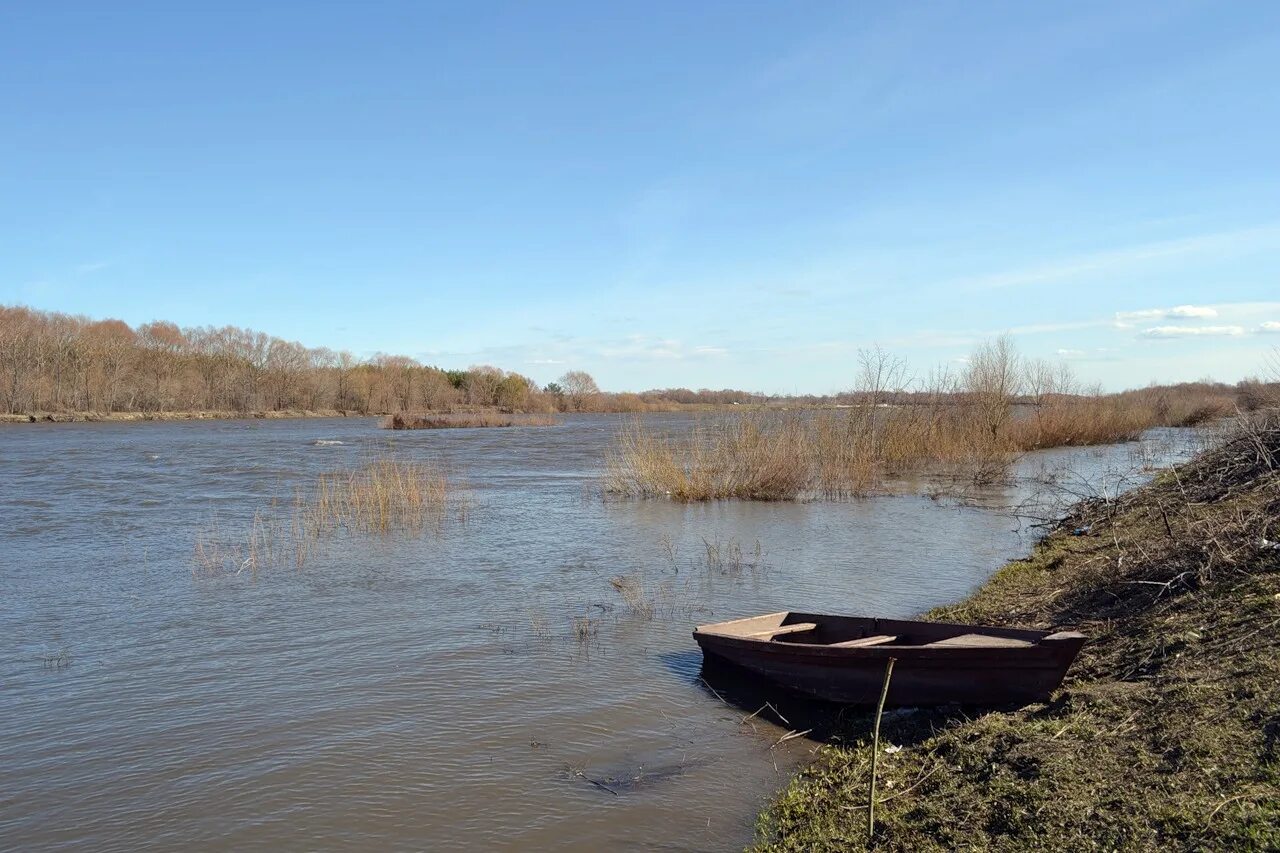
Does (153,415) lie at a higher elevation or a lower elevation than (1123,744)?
higher

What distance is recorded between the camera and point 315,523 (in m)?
16.5

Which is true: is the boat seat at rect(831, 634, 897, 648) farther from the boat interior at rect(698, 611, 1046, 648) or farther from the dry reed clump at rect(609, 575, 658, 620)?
the dry reed clump at rect(609, 575, 658, 620)

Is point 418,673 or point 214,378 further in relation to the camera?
point 214,378

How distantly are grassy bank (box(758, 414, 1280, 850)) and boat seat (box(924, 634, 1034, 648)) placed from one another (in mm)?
453

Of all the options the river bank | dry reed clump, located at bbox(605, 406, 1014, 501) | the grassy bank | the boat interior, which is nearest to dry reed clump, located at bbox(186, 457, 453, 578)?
dry reed clump, located at bbox(605, 406, 1014, 501)

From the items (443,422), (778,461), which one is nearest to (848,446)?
(778,461)

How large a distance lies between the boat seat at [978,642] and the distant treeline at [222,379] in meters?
42.5

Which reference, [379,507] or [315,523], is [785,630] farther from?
[379,507]

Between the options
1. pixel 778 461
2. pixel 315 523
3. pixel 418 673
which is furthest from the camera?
pixel 778 461

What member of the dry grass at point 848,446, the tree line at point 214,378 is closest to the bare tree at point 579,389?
the tree line at point 214,378

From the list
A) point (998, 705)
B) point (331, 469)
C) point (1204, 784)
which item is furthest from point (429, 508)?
point (1204, 784)

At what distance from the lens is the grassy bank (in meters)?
4.37

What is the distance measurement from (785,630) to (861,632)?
0.70 metres

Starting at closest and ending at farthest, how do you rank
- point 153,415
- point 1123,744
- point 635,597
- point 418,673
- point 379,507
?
point 1123,744 → point 418,673 → point 635,597 → point 379,507 → point 153,415
